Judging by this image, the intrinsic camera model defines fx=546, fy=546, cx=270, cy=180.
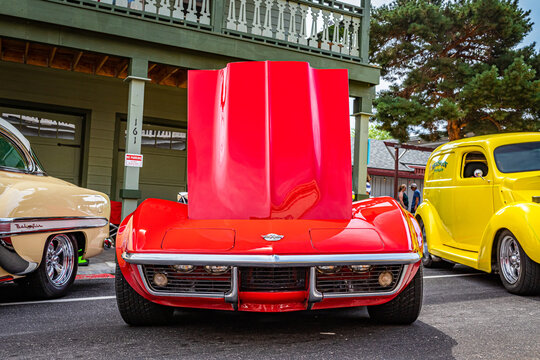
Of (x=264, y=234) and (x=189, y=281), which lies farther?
(x=264, y=234)

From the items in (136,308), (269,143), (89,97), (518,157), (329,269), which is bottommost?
(136,308)

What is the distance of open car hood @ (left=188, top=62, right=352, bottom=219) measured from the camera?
4.25 metres

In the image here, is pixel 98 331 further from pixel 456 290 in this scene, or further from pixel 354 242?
pixel 456 290

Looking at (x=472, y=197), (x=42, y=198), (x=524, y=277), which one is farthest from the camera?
(x=472, y=197)

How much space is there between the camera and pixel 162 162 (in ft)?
42.7

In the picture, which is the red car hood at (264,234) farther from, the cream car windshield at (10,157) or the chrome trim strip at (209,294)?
the cream car windshield at (10,157)

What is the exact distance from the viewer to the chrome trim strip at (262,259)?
3320mm

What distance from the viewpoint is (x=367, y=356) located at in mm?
3199

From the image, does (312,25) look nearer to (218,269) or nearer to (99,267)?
(99,267)

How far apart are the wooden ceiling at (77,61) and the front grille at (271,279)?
7648 mm

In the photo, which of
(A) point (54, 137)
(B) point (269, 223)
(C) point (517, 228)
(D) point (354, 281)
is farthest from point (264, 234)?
(A) point (54, 137)

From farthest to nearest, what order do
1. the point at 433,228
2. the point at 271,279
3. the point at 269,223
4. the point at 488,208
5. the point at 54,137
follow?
1. the point at 54,137
2. the point at 433,228
3. the point at 488,208
4. the point at 269,223
5. the point at 271,279

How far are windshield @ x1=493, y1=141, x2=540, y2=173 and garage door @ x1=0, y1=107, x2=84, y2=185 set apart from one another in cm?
886

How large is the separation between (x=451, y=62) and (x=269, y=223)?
18.8 m
